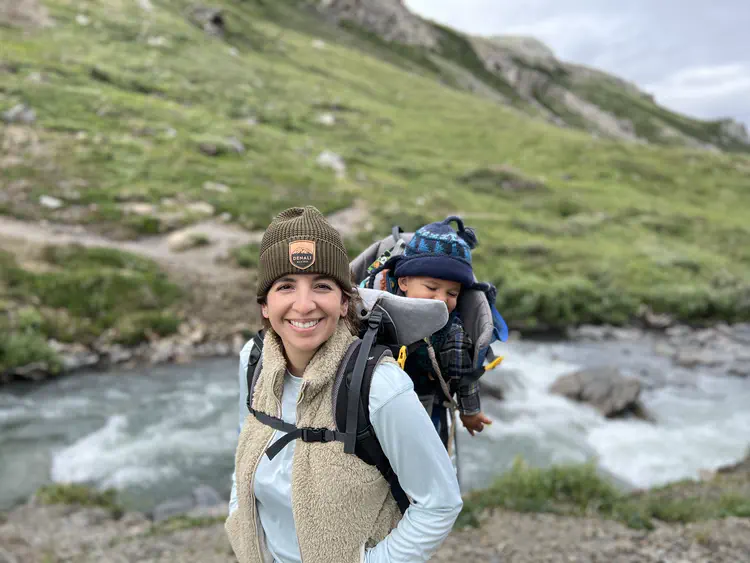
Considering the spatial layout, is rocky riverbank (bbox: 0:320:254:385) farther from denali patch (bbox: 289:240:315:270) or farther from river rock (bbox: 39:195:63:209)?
denali patch (bbox: 289:240:315:270)

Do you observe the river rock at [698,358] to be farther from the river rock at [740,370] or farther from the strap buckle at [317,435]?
the strap buckle at [317,435]

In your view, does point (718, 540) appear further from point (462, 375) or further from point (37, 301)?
point (37, 301)

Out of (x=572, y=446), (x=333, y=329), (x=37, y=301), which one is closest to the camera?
(x=333, y=329)

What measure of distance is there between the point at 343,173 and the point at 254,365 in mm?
34476

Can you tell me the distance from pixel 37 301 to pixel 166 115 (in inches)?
1048

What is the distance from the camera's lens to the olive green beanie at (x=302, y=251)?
217 centimetres

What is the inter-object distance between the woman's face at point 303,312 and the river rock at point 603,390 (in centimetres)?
1320

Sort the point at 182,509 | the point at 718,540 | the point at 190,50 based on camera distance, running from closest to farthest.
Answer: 1. the point at 718,540
2. the point at 182,509
3. the point at 190,50

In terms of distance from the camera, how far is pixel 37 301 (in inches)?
557

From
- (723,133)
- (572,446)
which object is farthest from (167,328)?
(723,133)

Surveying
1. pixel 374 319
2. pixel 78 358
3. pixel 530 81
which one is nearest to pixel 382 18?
pixel 530 81

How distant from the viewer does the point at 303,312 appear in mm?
2123

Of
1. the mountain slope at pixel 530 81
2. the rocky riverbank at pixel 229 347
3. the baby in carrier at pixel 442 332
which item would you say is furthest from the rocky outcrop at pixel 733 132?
the baby in carrier at pixel 442 332

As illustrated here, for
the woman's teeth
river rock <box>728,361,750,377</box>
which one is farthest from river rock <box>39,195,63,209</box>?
river rock <box>728,361,750,377</box>
